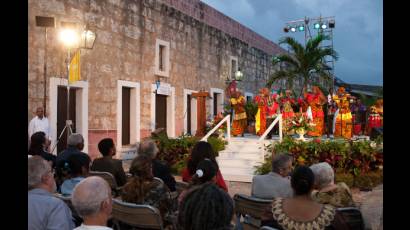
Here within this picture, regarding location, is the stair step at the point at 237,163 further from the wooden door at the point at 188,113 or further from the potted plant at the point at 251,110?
the wooden door at the point at 188,113

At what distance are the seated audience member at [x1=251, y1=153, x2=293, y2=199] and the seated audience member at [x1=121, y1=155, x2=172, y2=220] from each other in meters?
0.93

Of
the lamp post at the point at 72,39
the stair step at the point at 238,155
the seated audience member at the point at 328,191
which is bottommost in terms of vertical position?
the stair step at the point at 238,155

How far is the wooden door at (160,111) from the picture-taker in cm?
1558

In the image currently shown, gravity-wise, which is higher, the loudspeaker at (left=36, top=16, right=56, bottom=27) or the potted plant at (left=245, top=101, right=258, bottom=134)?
the loudspeaker at (left=36, top=16, right=56, bottom=27)

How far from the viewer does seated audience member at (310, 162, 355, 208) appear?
3.89 metres

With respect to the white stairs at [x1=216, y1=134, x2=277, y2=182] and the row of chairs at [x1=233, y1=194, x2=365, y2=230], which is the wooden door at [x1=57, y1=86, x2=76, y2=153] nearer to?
the white stairs at [x1=216, y1=134, x2=277, y2=182]

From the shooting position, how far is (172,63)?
637 inches

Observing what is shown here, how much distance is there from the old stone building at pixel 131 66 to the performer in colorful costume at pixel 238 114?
7.91 feet

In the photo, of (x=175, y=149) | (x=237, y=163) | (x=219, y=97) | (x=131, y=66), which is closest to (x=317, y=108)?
(x=237, y=163)

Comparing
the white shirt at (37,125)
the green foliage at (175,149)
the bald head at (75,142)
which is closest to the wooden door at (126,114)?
the green foliage at (175,149)

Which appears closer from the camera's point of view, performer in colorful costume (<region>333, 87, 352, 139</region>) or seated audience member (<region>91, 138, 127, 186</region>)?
seated audience member (<region>91, 138, 127, 186</region>)

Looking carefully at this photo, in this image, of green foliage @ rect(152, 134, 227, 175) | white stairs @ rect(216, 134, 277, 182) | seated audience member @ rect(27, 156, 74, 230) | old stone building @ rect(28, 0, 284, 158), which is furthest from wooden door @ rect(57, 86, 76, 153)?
seated audience member @ rect(27, 156, 74, 230)

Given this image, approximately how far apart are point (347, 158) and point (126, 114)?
7305 millimetres
